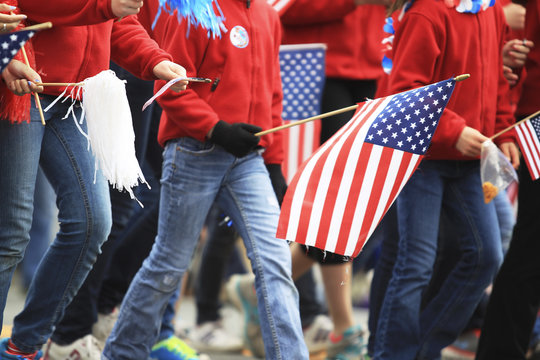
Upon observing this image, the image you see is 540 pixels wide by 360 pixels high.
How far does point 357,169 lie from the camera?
11.2 ft

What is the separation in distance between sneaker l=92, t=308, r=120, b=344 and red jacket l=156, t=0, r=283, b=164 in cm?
122

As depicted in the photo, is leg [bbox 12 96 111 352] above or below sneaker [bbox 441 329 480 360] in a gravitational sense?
above

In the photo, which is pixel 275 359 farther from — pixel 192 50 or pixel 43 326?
pixel 192 50

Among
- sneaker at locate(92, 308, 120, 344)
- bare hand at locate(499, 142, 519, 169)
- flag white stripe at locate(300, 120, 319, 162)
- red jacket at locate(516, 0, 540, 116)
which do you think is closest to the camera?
red jacket at locate(516, 0, 540, 116)

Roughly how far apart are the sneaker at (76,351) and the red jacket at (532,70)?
2.32m

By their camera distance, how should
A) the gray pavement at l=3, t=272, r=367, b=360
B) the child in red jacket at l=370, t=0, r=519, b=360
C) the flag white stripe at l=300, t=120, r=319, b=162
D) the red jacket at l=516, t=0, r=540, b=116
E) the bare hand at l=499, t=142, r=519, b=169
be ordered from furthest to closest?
the gray pavement at l=3, t=272, r=367, b=360
the flag white stripe at l=300, t=120, r=319, b=162
the bare hand at l=499, t=142, r=519, b=169
the red jacket at l=516, t=0, r=540, b=116
the child in red jacket at l=370, t=0, r=519, b=360

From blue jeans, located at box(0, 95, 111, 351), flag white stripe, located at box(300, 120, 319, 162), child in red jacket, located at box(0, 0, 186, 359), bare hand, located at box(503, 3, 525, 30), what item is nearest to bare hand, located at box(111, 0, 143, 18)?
child in red jacket, located at box(0, 0, 186, 359)

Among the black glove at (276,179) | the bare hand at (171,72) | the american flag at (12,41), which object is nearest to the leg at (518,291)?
the black glove at (276,179)

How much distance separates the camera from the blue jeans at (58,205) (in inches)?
123

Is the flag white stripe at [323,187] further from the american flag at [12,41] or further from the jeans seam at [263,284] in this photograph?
the american flag at [12,41]

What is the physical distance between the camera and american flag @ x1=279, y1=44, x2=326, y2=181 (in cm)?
497

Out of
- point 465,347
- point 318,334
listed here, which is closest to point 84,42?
point 318,334

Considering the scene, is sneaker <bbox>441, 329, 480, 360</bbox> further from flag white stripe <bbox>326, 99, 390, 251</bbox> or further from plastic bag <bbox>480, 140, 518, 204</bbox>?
flag white stripe <bbox>326, 99, 390, 251</bbox>

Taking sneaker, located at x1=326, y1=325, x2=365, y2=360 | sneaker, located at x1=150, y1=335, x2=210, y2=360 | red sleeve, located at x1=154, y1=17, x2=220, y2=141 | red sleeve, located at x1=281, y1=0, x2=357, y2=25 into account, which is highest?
red sleeve, located at x1=281, y1=0, x2=357, y2=25
